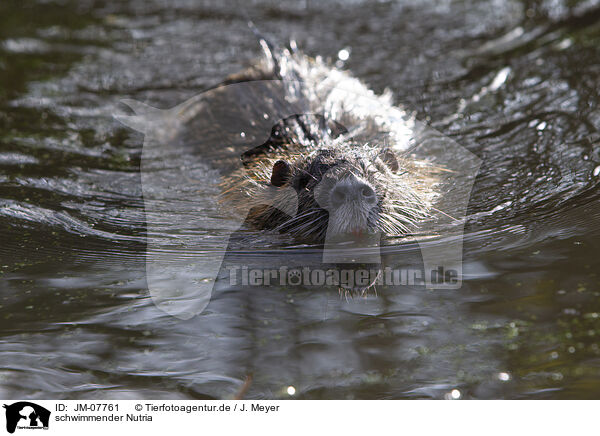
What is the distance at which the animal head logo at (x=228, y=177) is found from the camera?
127 inches

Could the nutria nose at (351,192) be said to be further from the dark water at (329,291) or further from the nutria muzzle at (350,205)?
the dark water at (329,291)

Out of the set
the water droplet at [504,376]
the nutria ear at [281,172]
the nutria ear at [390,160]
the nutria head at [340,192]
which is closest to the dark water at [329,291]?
the water droplet at [504,376]

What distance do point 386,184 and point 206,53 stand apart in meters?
4.18

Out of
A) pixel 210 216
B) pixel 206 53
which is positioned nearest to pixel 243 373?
pixel 210 216

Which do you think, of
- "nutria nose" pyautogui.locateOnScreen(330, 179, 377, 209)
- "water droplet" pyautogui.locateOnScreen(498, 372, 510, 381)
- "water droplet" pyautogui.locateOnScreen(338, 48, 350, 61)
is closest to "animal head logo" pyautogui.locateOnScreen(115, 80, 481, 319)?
"nutria nose" pyautogui.locateOnScreen(330, 179, 377, 209)

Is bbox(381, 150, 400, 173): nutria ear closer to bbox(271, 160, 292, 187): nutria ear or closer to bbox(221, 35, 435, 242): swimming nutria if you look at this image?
bbox(221, 35, 435, 242): swimming nutria

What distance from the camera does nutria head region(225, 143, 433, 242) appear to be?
3.27 meters

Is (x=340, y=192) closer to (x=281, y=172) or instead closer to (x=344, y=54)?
(x=281, y=172)

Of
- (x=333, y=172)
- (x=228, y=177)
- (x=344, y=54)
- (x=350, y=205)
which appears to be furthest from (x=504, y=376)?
(x=344, y=54)

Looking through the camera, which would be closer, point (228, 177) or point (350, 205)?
point (350, 205)

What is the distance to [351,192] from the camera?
127 inches
